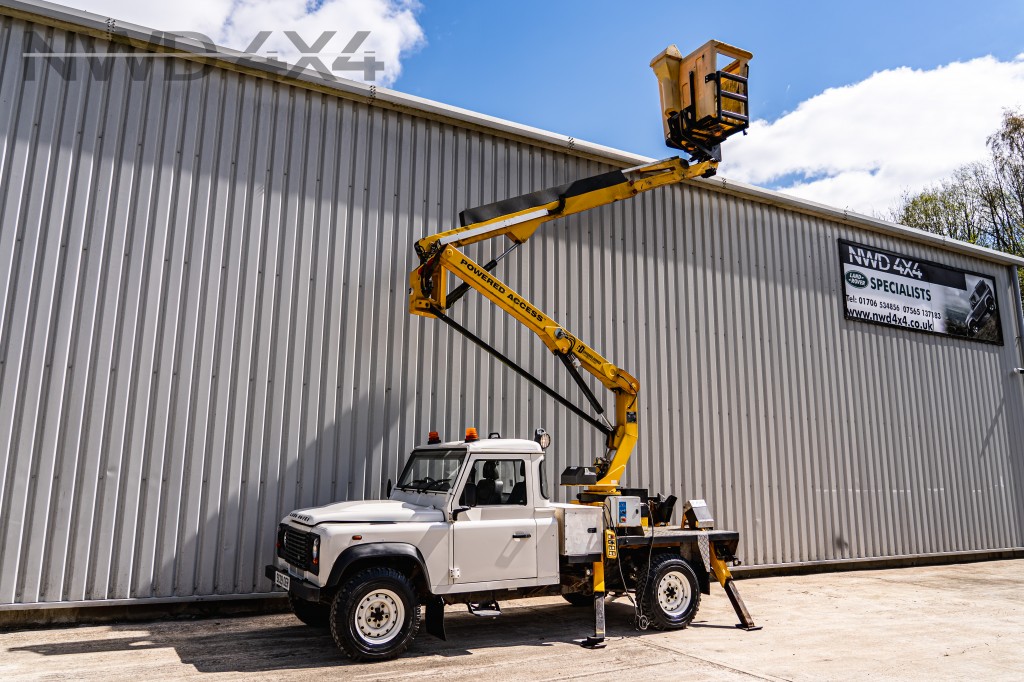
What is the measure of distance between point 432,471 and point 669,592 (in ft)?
10.6

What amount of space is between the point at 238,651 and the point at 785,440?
10.1 meters

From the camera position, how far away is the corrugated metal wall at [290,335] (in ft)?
27.0

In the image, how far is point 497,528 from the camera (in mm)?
7242

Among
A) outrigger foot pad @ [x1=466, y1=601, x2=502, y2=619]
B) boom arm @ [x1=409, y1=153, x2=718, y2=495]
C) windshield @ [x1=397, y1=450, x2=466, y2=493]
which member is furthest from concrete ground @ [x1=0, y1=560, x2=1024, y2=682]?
boom arm @ [x1=409, y1=153, x2=718, y2=495]

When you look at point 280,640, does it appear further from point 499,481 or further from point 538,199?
point 538,199

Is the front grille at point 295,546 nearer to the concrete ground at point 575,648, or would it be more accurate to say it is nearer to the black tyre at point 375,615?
the black tyre at point 375,615

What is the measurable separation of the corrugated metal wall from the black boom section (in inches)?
55.1

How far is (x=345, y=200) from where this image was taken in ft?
32.9

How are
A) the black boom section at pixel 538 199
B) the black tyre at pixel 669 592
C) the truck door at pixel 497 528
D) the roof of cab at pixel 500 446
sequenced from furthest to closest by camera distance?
1. the black boom section at pixel 538 199
2. the black tyre at pixel 669 592
3. the roof of cab at pixel 500 446
4. the truck door at pixel 497 528

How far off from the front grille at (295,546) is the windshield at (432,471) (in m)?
1.40

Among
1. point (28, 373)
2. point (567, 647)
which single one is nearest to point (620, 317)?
point (567, 647)

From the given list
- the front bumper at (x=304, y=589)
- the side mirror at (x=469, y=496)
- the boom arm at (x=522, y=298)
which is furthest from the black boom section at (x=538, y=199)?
the front bumper at (x=304, y=589)

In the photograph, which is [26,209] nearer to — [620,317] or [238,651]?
[238,651]

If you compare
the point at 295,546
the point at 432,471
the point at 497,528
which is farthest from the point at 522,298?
the point at 295,546
